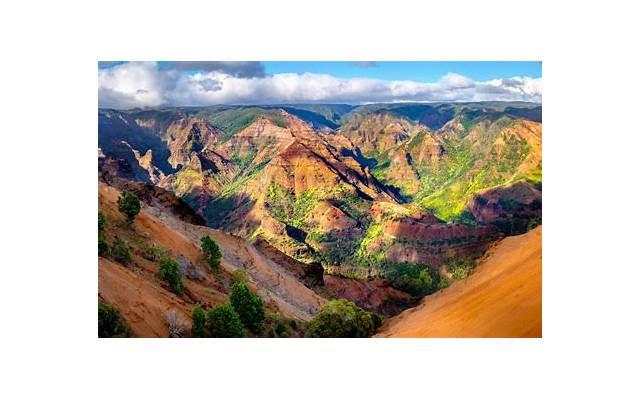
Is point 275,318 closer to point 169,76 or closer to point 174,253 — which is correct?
point 174,253

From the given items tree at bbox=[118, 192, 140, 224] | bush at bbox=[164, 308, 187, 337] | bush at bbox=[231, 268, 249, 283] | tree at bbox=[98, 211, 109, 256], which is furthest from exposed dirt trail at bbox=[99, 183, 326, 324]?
bush at bbox=[164, 308, 187, 337]

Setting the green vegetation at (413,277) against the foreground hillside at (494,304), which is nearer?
the foreground hillside at (494,304)

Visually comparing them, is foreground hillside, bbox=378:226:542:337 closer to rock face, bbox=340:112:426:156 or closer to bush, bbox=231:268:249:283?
→ bush, bbox=231:268:249:283

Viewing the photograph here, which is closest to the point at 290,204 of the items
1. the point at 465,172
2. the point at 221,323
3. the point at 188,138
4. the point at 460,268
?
the point at 188,138

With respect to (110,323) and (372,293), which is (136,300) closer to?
(110,323)

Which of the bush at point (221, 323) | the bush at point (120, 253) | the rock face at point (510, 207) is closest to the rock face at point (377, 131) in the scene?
the rock face at point (510, 207)

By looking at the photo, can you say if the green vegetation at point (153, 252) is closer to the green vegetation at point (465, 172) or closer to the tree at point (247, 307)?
the tree at point (247, 307)

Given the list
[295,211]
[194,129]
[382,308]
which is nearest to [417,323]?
[382,308]
